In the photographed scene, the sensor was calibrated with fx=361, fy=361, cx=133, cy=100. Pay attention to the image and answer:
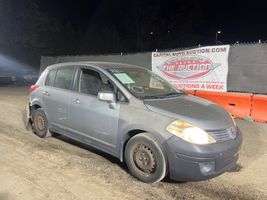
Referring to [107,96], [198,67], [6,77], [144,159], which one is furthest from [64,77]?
[6,77]

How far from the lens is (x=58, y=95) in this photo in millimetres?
6395

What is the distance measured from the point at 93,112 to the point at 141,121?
39.1 inches

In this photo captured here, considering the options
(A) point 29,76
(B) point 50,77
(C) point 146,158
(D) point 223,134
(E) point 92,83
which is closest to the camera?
(D) point 223,134

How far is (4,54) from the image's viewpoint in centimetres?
2934

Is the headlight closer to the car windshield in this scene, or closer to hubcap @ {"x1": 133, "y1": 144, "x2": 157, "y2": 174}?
hubcap @ {"x1": 133, "y1": 144, "x2": 157, "y2": 174}

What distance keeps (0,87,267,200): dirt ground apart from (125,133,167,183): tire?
123mm

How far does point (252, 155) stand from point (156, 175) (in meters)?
2.30

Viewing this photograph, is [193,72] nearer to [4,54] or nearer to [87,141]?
[87,141]

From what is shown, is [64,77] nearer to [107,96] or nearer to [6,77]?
[107,96]

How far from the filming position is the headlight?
14.9ft

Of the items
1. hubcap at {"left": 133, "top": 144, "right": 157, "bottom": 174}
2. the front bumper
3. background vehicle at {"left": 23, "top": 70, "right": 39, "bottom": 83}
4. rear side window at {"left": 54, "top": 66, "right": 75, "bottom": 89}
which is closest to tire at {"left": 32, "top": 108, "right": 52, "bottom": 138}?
rear side window at {"left": 54, "top": 66, "right": 75, "bottom": 89}

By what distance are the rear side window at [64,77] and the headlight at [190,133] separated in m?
2.38

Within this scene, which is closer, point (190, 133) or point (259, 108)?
point (190, 133)

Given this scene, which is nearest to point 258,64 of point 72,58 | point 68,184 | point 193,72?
point 193,72
